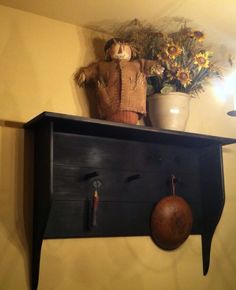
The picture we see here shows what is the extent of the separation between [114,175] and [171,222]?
31cm

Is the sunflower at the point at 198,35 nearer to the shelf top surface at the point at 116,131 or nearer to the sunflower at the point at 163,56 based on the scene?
the sunflower at the point at 163,56

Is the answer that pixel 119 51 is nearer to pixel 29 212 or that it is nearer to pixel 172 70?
pixel 172 70

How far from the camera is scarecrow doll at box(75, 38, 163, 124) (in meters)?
1.35

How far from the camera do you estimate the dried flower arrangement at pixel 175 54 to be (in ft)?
4.74

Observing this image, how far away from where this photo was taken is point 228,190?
171cm

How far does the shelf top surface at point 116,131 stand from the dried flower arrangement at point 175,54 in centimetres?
20

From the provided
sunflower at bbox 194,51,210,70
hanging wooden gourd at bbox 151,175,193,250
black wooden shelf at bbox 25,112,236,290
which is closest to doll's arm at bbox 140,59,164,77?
sunflower at bbox 194,51,210,70

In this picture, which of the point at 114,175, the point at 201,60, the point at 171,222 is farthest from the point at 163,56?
the point at 171,222

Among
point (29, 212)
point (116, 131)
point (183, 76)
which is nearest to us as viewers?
point (29, 212)

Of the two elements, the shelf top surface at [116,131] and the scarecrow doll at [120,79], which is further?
the scarecrow doll at [120,79]

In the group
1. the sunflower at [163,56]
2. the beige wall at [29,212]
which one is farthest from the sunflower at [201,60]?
the beige wall at [29,212]

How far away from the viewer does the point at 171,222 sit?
4.82 ft

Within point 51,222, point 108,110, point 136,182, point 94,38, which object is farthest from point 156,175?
point 94,38

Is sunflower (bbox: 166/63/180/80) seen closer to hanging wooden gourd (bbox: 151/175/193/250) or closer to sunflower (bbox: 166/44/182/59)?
sunflower (bbox: 166/44/182/59)
